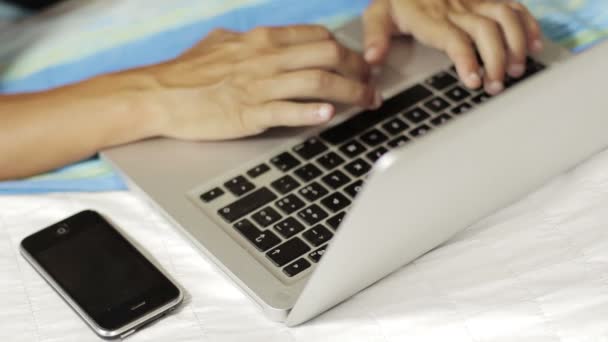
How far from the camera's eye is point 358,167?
80cm

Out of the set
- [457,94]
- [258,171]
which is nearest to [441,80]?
[457,94]

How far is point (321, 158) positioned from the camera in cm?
82

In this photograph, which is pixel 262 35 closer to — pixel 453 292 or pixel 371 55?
pixel 371 55

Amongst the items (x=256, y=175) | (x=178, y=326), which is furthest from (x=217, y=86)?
(x=178, y=326)

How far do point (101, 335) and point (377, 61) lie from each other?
430 mm

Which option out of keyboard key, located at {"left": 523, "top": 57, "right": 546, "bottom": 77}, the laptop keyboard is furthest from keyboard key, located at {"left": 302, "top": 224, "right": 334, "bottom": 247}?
keyboard key, located at {"left": 523, "top": 57, "right": 546, "bottom": 77}

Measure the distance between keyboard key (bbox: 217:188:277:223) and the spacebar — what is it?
103 mm

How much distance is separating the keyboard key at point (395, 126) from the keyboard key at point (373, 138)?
0.01 m

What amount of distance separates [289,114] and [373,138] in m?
0.09

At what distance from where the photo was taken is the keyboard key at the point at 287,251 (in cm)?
70

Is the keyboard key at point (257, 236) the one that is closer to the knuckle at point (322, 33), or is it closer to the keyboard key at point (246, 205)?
the keyboard key at point (246, 205)

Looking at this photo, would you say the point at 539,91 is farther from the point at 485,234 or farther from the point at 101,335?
the point at 101,335

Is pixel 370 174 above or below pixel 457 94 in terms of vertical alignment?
above

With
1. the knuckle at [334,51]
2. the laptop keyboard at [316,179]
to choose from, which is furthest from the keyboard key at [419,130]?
the knuckle at [334,51]
